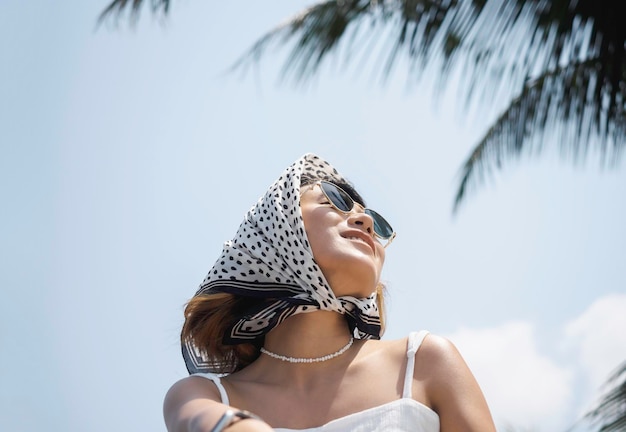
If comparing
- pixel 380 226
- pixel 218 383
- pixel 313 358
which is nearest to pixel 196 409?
pixel 218 383

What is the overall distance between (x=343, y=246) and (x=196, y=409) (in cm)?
63

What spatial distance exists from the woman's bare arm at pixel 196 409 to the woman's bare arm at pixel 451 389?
564mm

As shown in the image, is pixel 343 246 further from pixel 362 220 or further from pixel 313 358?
pixel 313 358

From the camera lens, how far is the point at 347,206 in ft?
8.84

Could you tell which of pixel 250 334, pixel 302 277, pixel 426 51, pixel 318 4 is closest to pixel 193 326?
pixel 250 334

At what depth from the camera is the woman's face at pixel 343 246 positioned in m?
2.49

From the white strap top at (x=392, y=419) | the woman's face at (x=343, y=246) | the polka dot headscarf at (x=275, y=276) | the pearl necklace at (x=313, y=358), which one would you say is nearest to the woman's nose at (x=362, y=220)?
the woman's face at (x=343, y=246)

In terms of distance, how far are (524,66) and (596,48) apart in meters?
0.36

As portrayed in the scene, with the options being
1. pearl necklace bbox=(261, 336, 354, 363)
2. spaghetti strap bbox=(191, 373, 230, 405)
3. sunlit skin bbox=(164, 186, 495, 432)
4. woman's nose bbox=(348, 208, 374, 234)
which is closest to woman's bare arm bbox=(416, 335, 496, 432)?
sunlit skin bbox=(164, 186, 495, 432)

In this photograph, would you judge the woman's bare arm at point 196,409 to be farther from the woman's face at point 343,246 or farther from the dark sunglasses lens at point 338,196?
the dark sunglasses lens at point 338,196

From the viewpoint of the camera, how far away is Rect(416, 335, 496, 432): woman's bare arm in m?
2.29

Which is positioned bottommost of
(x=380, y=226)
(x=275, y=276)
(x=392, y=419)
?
(x=392, y=419)

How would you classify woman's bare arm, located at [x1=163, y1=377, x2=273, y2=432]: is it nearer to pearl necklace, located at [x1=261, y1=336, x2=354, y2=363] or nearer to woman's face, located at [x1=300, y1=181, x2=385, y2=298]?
pearl necklace, located at [x1=261, y1=336, x2=354, y2=363]

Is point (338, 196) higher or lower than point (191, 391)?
higher
